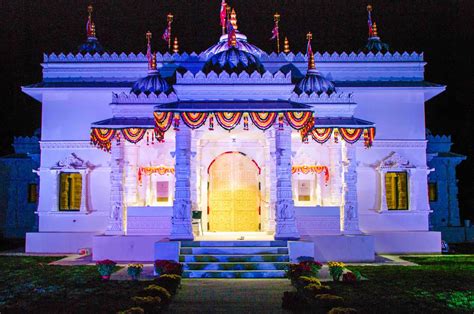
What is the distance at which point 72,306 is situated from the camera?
1134cm

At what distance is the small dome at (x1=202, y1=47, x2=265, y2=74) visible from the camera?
19.0 meters

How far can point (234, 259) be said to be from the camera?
53.4ft

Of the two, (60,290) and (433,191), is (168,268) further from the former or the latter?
(433,191)

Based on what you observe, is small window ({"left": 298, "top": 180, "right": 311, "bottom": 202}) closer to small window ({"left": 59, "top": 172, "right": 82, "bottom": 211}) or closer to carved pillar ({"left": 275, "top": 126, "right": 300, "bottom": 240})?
carved pillar ({"left": 275, "top": 126, "right": 300, "bottom": 240})

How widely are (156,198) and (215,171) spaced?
2605 millimetres

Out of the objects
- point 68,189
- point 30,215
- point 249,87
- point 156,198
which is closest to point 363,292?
point 249,87

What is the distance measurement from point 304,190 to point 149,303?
13299 millimetres

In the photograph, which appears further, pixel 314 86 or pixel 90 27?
pixel 90 27

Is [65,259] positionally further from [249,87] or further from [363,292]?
[363,292]

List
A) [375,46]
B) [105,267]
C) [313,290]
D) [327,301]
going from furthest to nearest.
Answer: [375,46], [105,267], [313,290], [327,301]

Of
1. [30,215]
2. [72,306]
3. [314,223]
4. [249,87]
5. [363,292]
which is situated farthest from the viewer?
[30,215]

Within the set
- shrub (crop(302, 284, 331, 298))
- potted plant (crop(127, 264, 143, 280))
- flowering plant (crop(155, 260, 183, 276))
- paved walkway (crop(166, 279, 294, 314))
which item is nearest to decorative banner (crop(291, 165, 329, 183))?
paved walkway (crop(166, 279, 294, 314))

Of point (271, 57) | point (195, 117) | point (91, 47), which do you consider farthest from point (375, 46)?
point (91, 47)

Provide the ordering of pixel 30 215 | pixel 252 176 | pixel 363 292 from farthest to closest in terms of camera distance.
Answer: pixel 30 215
pixel 252 176
pixel 363 292
